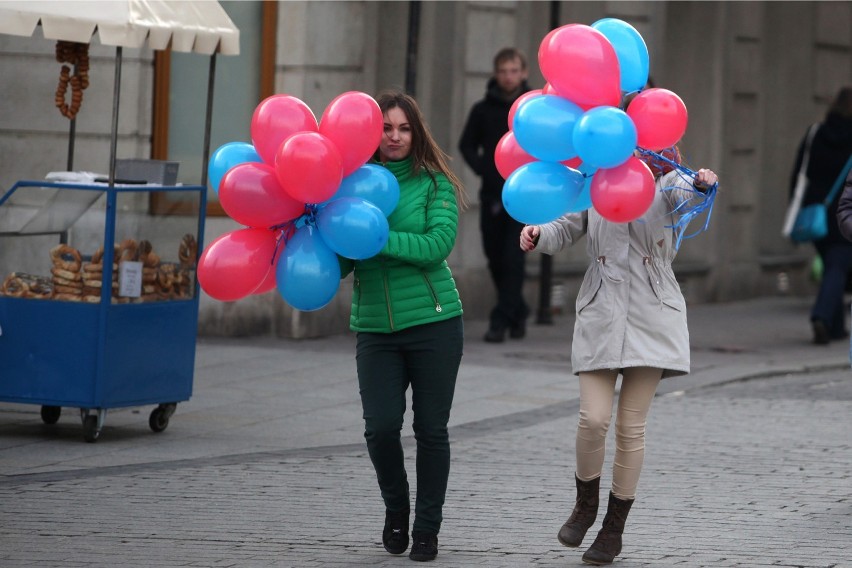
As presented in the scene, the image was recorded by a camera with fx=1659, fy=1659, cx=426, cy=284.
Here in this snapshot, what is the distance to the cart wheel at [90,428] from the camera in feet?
28.8

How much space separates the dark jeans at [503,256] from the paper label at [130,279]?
504 centimetres

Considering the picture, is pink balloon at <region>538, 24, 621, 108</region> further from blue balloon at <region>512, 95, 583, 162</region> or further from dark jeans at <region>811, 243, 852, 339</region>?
dark jeans at <region>811, 243, 852, 339</region>

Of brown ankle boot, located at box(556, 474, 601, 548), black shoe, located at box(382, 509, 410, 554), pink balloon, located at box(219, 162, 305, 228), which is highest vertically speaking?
pink balloon, located at box(219, 162, 305, 228)

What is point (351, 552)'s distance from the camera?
6.39 m

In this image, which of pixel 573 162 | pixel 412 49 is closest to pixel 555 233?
pixel 573 162

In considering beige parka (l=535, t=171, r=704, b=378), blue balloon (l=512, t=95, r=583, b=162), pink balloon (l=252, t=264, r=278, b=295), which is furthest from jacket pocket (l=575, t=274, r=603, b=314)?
pink balloon (l=252, t=264, r=278, b=295)

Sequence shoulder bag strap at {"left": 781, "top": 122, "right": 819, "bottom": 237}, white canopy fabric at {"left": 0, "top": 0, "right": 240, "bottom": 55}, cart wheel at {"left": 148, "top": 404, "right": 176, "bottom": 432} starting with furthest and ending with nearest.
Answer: shoulder bag strap at {"left": 781, "top": 122, "right": 819, "bottom": 237}
cart wheel at {"left": 148, "top": 404, "right": 176, "bottom": 432}
white canopy fabric at {"left": 0, "top": 0, "right": 240, "bottom": 55}

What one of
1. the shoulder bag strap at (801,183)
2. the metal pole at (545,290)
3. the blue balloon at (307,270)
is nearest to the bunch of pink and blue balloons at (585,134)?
the blue balloon at (307,270)

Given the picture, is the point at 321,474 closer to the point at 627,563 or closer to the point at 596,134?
the point at 627,563

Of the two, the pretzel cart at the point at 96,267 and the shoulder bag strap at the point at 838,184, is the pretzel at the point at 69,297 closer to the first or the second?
the pretzel cart at the point at 96,267

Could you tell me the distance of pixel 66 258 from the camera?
29.2 feet

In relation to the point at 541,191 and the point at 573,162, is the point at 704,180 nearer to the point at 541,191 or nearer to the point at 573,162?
the point at 573,162

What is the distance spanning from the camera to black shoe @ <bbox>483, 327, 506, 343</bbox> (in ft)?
45.2

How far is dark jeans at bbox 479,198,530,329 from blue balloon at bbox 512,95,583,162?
7.49 m
